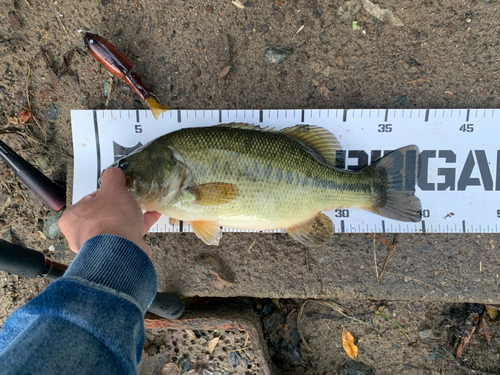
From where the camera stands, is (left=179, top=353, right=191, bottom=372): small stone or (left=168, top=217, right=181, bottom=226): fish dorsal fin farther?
(left=179, top=353, right=191, bottom=372): small stone

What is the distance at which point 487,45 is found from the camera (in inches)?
109

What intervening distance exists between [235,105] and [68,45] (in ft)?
5.32

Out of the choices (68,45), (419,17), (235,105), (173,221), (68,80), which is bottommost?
Result: (173,221)

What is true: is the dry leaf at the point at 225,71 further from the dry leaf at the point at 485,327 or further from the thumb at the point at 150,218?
the dry leaf at the point at 485,327

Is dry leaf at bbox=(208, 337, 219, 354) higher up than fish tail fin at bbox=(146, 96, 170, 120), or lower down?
lower down

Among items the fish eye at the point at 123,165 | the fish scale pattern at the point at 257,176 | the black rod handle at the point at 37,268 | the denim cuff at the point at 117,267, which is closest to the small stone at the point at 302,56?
the fish scale pattern at the point at 257,176

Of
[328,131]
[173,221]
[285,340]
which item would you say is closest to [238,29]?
[328,131]

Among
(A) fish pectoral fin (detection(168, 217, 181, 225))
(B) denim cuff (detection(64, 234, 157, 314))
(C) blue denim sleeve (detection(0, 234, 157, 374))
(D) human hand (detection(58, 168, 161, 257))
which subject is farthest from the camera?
(A) fish pectoral fin (detection(168, 217, 181, 225))

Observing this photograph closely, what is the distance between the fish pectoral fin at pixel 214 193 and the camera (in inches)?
88.4

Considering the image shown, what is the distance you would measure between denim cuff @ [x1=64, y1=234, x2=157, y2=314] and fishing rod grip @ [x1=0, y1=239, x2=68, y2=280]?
3.12 feet

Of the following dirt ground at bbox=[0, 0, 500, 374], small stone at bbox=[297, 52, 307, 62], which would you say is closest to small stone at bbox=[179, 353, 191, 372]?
dirt ground at bbox=[0, 0, 500, 374]

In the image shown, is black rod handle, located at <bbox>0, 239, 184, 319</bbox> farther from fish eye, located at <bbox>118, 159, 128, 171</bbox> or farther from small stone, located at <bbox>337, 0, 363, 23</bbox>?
small stone, located at <bbox>337, 0, 363, 23</bbox>

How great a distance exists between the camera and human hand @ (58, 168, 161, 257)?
6.06 feet

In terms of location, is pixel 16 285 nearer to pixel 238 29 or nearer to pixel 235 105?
pixel 235 105
